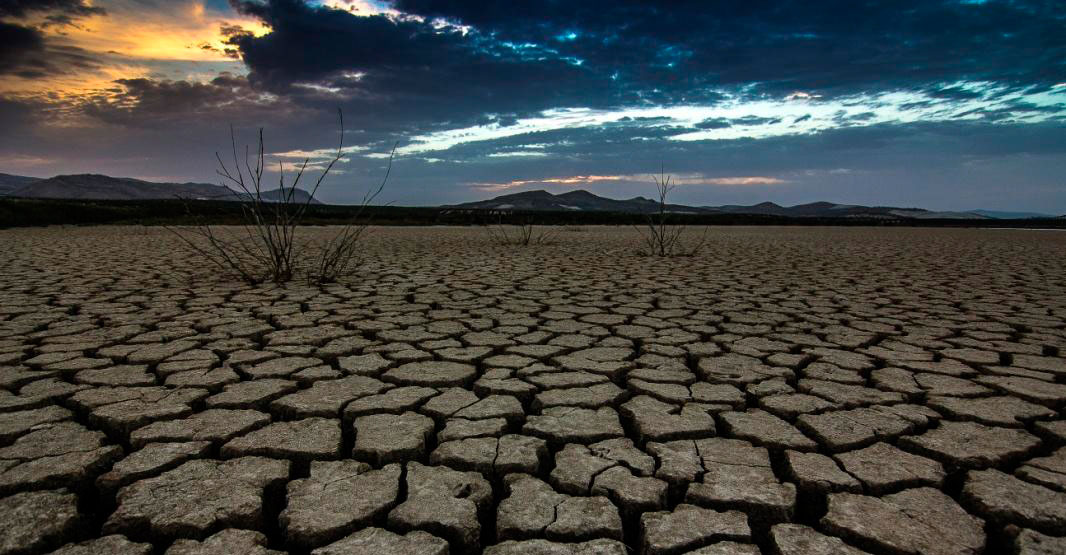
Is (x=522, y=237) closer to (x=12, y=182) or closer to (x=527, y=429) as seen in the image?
(x=527, y=429)

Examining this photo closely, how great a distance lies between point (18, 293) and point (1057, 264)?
973 centimetres

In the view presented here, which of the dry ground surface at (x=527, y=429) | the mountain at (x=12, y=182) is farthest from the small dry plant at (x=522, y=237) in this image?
the mountain at (x=12, y=182)

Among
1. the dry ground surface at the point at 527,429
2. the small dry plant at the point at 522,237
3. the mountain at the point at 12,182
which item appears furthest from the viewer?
the mountain at the point at 12,182

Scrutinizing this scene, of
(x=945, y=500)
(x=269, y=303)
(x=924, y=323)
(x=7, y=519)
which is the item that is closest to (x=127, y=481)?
(x=7, y=519)

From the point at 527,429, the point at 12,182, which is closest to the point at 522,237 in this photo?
the point at 527,429

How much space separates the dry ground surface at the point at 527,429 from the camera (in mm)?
1168

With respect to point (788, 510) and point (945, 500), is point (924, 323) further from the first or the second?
point (788, 510)

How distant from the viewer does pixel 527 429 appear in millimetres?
1671

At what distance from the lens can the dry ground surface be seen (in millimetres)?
1168

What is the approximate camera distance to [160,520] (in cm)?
117

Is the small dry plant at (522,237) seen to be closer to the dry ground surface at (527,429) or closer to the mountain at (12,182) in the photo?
the dry ground surface at (527,429)

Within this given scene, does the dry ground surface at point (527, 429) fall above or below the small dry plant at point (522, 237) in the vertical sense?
below

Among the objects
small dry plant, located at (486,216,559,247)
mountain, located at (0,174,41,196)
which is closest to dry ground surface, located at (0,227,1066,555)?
small dry plant, located at (486,216,559,247)

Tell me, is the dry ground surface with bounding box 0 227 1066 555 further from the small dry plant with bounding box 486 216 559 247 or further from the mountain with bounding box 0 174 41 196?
the mountain with bounding box 0 174 41 196
